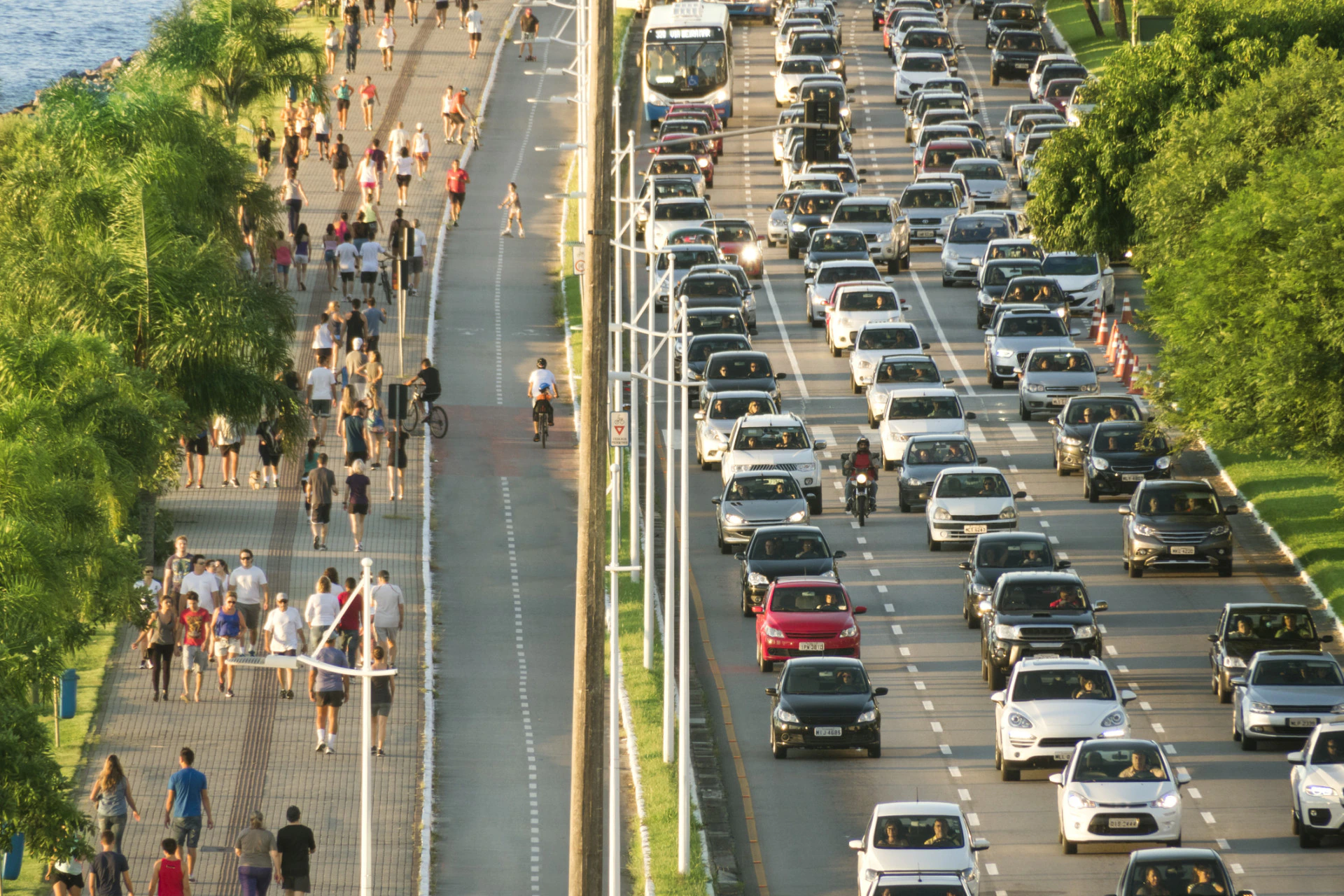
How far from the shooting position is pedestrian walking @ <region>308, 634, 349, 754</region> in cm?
3101

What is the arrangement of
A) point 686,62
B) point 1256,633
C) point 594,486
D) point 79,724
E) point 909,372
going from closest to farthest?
point 594,486, point 79,724, point 1256,633, point 909,372, point 686,62

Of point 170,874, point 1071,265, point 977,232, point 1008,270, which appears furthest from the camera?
point 977,232

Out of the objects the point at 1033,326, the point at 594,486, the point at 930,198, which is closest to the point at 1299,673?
the point at 594,486

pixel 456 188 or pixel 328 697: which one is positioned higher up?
pixel 456 188

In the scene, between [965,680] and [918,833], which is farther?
[965,680]

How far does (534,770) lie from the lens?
108ft

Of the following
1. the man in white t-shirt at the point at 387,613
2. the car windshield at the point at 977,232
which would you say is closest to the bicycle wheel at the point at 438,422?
the man in white t-shirt at the point at 387,613

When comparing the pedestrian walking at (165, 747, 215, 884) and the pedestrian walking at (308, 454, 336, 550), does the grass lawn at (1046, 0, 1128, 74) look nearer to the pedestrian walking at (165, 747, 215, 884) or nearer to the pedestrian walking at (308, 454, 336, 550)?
the pedestrian walking at (308, 454, 336, 550)

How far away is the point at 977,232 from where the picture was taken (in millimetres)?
59531

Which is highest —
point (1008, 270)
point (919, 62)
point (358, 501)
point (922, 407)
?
point (919, 62)

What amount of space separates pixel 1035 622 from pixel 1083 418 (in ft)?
35.7

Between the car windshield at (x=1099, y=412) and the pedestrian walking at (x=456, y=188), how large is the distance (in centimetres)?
2331

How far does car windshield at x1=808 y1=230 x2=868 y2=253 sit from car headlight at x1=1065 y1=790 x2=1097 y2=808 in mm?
30930

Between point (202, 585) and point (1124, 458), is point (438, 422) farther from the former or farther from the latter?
point (202, 585)
